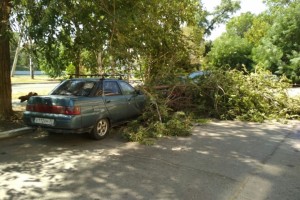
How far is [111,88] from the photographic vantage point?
7.47m

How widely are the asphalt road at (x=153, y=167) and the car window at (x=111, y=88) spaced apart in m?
1.10

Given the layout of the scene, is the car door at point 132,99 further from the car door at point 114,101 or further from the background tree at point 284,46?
the background tree at point 284,46

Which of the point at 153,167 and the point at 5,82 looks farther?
the point at 5,82

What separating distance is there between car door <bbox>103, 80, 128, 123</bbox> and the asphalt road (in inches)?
20.9

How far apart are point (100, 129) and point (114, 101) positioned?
0.83 metres

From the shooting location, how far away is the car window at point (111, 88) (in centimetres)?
724

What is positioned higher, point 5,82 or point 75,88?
point 5,82

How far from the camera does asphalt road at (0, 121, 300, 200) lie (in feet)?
13.5

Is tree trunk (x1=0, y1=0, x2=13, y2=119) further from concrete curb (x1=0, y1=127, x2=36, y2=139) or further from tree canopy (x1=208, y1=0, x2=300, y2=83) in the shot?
tree canopy (x1=208, y1=0, x2=300, y2=83)

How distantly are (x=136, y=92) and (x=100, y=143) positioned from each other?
2.26 m

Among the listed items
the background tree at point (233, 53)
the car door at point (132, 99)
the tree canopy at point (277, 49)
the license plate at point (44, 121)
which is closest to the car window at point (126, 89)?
the car door at point (132, 99)

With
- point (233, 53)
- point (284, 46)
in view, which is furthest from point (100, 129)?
point (233, 53)

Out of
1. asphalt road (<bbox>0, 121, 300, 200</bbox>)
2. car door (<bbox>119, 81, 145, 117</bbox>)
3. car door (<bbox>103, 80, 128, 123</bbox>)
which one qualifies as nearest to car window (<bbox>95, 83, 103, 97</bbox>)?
car door (<bbox>103, 80, 128, 123</bbox>)

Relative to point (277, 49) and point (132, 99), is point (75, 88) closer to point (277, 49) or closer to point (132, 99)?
point (132, 99)
